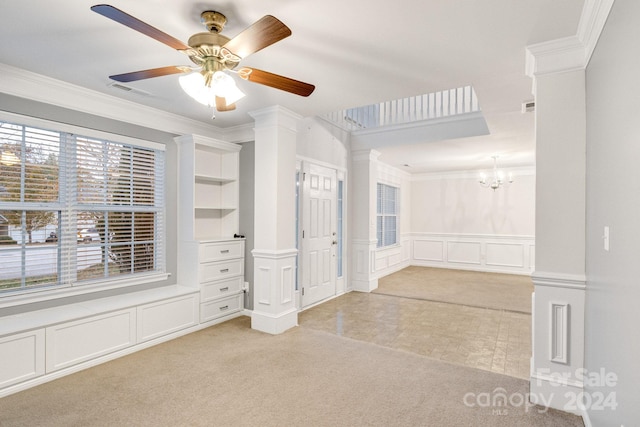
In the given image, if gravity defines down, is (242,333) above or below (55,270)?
below

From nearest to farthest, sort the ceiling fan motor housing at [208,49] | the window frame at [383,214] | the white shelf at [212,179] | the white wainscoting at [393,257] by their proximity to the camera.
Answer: the ceiling fan motor housing at [208,49]
the white shelf at [212,179]
the white wainscoting at [393,257]
the window frame at [383,214]

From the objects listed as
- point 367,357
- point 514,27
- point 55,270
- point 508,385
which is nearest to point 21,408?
point 55,270

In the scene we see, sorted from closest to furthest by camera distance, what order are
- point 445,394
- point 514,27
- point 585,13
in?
1. point 585,13
2. point 514,27
3. point 445,394

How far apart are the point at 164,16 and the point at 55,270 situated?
8.07ft

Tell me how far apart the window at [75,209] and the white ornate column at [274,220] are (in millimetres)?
1168

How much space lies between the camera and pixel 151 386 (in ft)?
8.41

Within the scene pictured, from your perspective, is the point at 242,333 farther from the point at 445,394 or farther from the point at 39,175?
the point at 39,175

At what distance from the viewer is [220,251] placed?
4113 millimetres

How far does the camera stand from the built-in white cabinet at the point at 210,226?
3930 millimetres

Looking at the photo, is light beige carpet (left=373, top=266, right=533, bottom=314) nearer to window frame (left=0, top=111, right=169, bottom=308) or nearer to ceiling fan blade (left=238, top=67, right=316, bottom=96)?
window frame (left=0, top=111, right=169, bottom=308)

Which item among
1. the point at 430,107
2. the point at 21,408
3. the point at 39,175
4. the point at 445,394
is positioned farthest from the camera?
the point at 430,107

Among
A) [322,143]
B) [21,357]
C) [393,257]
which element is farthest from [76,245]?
[393,257]

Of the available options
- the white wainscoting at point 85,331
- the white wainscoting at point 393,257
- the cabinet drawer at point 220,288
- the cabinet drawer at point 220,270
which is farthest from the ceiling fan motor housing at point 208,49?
the white wainscoting at point 393,257

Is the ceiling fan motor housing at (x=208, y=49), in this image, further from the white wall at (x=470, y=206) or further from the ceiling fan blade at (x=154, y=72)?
the white wall at (x=470, y=206)
